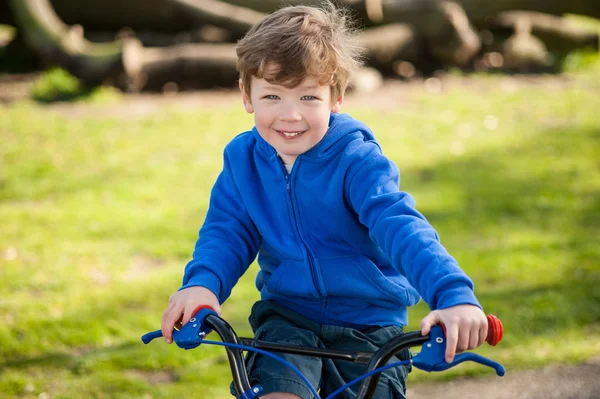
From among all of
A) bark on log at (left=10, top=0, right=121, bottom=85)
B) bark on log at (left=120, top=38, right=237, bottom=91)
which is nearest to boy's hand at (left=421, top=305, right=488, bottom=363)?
bark on log at (left=120, top=38, right=237, bottom=91)

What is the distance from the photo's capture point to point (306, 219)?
8.00ft

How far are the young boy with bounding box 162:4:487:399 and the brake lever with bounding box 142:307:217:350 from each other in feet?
0.13

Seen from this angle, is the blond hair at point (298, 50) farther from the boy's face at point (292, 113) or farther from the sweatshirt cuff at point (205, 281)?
the sweatshirt cuff at point (205, 281)

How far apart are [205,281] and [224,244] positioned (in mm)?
184

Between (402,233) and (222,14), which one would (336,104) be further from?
(222,14)

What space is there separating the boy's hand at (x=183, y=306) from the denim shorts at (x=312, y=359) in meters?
0.21

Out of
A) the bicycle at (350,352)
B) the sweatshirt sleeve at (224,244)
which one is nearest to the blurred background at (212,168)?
the sweatshirt sleeve at (224,244)

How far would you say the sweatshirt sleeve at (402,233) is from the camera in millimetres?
1997

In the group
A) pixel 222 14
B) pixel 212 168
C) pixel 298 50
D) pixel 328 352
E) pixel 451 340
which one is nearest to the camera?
pixel 451 340

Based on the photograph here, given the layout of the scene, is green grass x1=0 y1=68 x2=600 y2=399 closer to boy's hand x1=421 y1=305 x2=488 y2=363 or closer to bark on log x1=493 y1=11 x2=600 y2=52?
bark on log x1=493 y1=11 x2=600 y2=52

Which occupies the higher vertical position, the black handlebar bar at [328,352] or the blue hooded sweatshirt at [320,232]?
the blue hooded sweatshirt at [320,232]

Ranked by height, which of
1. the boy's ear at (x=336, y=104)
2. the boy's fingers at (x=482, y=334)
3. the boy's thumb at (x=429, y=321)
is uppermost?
the boy's ear at (x=336, y=104)

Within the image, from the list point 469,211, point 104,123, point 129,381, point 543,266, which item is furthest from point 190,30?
point 129,381

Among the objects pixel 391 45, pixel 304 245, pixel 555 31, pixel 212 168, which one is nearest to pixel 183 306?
pixel 304 245
